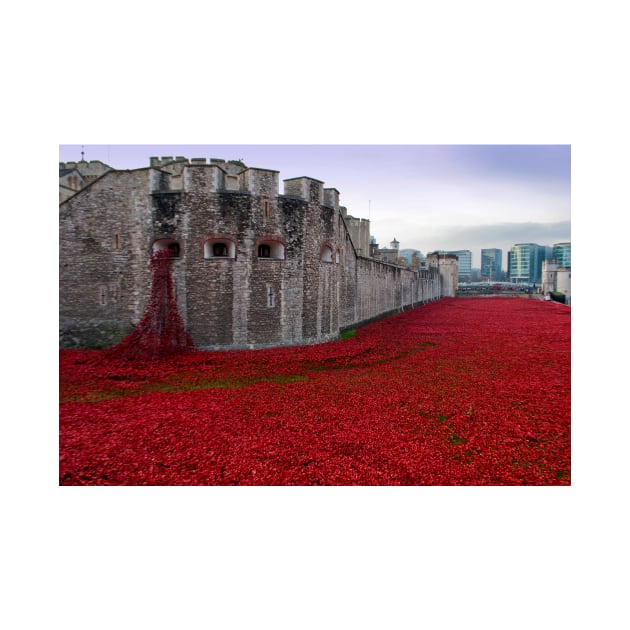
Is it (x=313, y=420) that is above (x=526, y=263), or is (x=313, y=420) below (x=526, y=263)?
below

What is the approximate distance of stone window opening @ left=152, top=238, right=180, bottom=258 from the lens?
13608 mm

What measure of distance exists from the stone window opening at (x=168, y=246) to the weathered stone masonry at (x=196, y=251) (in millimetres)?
42

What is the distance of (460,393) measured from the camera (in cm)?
892

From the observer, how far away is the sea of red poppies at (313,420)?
17.0 feet

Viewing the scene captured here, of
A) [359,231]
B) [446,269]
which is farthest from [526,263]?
[359,231]

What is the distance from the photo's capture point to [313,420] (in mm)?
7070

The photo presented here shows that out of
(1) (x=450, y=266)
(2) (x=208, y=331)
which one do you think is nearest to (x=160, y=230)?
(2) (x=208, y=331)

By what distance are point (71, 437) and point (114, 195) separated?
11223 millimetres

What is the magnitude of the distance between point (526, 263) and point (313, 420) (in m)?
77.1

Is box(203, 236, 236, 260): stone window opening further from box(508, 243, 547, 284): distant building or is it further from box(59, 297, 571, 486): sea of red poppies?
box(508, 243, 547, 284): distant building

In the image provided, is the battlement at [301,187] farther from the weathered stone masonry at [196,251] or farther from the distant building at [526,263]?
the distant building at [526,263]

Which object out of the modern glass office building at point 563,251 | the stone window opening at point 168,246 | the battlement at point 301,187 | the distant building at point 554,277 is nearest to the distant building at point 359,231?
the battlement at point 301,187

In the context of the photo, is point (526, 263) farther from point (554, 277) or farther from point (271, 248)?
point (271, 248)

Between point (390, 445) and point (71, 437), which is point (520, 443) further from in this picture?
point (71, 437)
